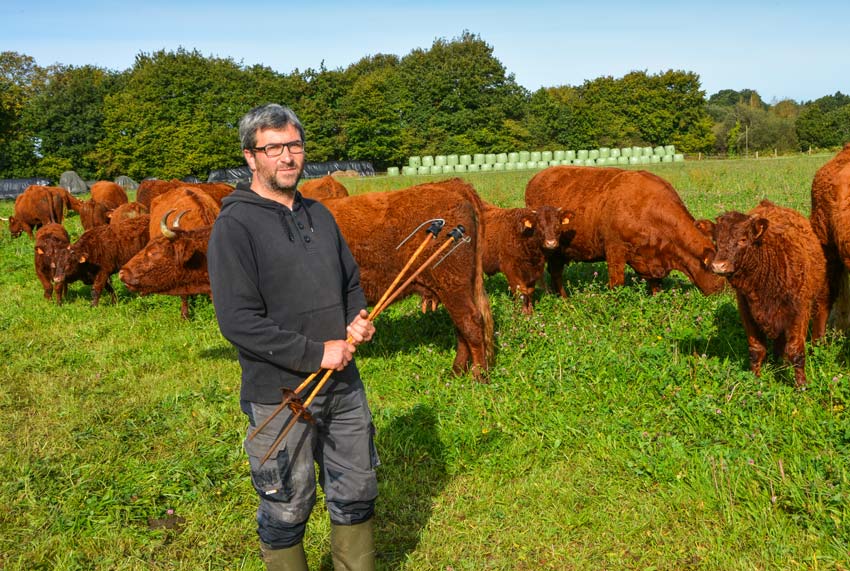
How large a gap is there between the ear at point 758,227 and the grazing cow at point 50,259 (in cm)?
1099

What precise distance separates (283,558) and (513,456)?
2.50 metres

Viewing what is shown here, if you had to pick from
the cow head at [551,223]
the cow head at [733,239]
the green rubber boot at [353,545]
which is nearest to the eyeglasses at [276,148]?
the green rubber boot at [353,545]

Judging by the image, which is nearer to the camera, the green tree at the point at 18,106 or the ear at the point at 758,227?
the ear at the point at 758,227

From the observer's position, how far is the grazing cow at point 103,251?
38.7ft

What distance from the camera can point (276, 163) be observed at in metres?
3.15

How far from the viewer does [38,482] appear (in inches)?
199

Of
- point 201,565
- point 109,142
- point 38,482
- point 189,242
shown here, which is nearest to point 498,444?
point 201,565

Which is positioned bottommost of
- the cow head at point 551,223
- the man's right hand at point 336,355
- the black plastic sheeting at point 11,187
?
the black plastic sheeting at point 11,187

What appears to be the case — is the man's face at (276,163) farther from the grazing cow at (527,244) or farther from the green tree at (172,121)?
the green tree at (172,121)

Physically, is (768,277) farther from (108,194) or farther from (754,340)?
(108,194)

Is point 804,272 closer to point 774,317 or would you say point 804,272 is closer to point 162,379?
point 774,317

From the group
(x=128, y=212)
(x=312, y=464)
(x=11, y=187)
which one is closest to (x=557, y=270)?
(x=312, y=464)

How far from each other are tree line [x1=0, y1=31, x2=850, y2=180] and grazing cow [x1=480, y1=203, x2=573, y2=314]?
5589 centimetres

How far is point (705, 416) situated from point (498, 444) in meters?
1.70
